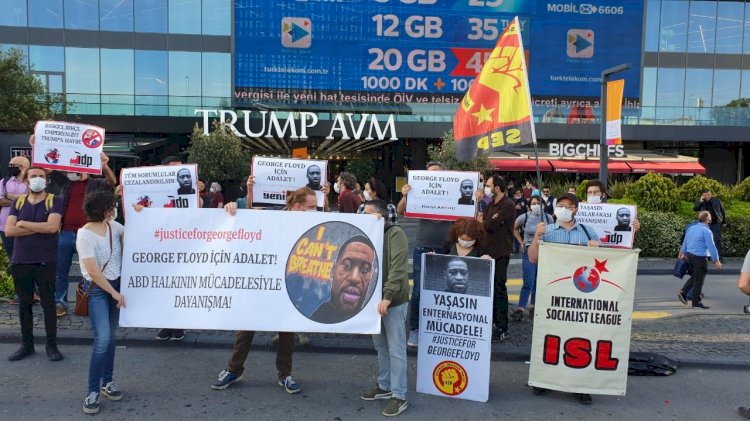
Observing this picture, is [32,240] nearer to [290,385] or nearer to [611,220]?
[290,385]

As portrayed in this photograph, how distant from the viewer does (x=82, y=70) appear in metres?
29.5

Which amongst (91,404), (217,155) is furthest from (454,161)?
(91,404)

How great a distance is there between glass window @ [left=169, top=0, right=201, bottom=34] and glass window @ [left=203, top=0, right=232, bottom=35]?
47 cm

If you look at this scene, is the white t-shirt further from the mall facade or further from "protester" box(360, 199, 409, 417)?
the mall facade

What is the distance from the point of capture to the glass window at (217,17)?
99.7 ft

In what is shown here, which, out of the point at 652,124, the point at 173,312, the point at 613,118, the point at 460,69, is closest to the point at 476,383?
the point at 173,312

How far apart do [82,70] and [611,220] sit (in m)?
30.2

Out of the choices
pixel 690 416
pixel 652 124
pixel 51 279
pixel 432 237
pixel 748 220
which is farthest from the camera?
pixel 652 124

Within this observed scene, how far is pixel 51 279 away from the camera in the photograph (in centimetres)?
554

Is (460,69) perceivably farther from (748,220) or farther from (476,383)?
(476,383)

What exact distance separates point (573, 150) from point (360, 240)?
29040 mm

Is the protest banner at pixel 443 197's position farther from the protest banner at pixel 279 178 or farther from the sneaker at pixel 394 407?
the sneaker at pixel 394 407

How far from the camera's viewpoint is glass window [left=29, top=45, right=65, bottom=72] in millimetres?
28984

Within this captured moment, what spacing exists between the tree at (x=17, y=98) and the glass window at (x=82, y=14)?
730 cm
